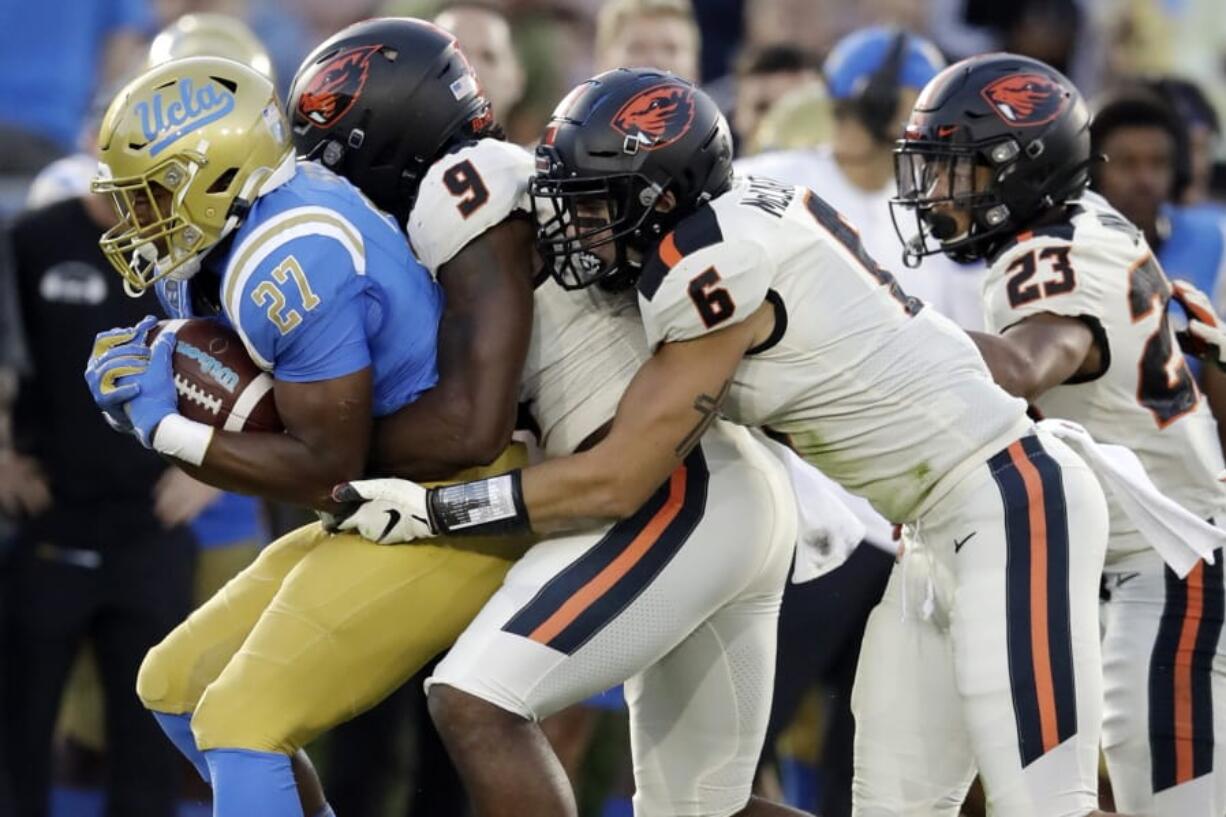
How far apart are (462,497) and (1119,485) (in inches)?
50.6

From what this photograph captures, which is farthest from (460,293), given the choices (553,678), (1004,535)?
(1004,535)

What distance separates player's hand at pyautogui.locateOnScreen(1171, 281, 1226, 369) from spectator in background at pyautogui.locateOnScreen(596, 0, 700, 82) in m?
2.59

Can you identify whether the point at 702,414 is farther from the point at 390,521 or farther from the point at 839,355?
the point at 390,521

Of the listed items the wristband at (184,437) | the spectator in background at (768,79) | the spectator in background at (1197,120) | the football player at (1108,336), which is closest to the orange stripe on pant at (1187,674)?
the football player at (1108,336)

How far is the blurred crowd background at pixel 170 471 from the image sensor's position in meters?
6.09

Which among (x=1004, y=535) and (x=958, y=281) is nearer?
(x=1004, y=535)

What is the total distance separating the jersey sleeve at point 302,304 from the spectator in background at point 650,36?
10.6ft

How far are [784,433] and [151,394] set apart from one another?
121cm

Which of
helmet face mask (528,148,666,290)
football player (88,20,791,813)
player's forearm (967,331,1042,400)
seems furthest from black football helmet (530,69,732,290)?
player's forearm (967,331,1042,400)

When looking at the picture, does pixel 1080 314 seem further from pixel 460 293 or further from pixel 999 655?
pixel 460 293

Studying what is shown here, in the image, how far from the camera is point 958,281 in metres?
6.39

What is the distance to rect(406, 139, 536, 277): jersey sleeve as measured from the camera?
4336 mm

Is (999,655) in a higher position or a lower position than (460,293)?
lower

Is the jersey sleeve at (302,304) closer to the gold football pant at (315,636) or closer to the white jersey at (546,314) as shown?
the white jersey at (546,314)
